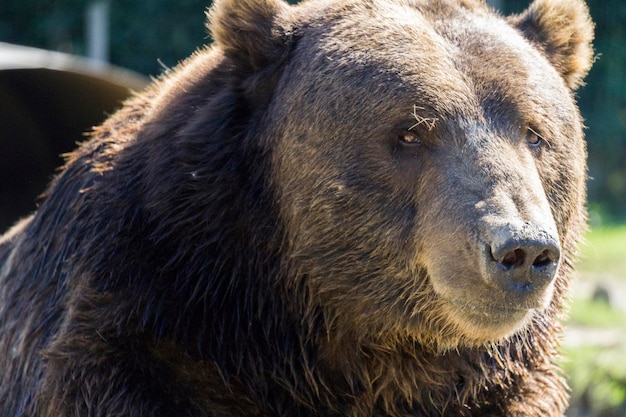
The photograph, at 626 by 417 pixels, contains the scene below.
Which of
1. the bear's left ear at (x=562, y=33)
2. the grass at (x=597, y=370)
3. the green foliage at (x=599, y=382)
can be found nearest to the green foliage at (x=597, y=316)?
the grass at (x=597, y=370)

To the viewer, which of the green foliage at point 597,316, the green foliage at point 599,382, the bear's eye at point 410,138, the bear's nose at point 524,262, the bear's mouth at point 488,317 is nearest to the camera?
the bear's nose at point 524,262

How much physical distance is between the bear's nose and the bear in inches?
7.7

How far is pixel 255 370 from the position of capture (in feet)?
13.8

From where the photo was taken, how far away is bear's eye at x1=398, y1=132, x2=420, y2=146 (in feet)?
12.9

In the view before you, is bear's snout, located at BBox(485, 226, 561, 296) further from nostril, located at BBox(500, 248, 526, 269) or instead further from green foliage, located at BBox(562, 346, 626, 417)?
green foliage, located at BBox(562, 346, 626, 417)

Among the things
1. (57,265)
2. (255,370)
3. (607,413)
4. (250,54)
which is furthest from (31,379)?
(607,413)

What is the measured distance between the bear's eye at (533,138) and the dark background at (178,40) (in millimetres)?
9776

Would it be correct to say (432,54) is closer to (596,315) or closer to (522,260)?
(522,260)

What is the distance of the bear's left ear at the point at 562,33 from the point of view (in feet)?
15.0

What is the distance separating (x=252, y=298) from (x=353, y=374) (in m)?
0.49

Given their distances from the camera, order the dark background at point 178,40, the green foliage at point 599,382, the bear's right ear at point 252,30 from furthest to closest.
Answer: the dark background at point 178,40 < the green foliage at point 599,382 < the bear's right ear at point 252,30

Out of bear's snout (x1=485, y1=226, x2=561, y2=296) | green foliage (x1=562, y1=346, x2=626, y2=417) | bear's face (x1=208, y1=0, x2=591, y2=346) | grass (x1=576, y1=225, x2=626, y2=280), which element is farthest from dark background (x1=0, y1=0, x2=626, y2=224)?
bear's snout (x1=485, y1=226, x2=561, y2=296)

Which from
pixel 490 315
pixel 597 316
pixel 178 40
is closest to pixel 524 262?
pixel 490 315

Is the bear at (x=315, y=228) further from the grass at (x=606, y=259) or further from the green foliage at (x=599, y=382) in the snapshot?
the grass at (x=606, y=259)
